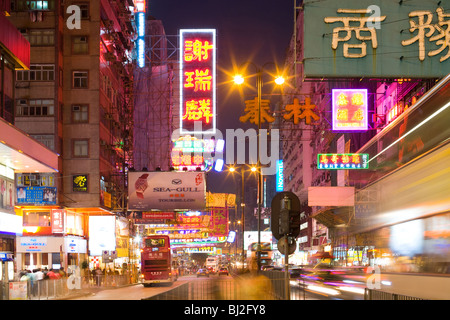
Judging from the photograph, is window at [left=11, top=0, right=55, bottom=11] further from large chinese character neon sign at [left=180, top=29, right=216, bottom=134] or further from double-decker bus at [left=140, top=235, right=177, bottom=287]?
double-decker bus at [left=140, top=235, right=177, bottom=287]

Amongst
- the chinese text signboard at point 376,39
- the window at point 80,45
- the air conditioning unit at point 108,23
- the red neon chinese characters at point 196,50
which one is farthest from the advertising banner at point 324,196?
the air conditioning unit at point 108,23

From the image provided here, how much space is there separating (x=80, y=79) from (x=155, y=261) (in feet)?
53.5

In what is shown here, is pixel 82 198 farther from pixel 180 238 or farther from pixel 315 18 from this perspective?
pixel 180 238

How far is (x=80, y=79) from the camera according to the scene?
1992 inches

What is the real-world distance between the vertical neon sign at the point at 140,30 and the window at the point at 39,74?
15.5 m

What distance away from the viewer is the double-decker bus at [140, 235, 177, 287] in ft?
154

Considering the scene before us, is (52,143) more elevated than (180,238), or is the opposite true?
(52,143)

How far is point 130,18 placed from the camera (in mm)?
64062

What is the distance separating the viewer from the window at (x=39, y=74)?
48.7 meters

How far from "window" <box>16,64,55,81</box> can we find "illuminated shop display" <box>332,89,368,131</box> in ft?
80.6

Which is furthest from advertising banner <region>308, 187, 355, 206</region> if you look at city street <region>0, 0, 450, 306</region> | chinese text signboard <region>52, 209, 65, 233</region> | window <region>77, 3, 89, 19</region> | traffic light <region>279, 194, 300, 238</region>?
traffic light <region>279, 194, 300, 238</region>

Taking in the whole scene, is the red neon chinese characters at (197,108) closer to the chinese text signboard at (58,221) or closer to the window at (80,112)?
the window at (80,112)
